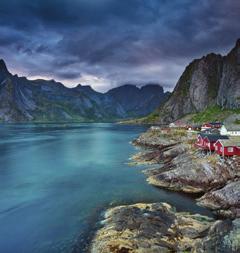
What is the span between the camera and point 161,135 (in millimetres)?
129000

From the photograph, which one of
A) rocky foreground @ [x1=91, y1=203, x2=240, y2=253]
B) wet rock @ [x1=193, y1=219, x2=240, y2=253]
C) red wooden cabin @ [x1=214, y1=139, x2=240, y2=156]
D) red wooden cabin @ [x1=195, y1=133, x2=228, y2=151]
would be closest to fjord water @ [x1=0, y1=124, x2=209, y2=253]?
rocky foreground @ [x1=91, y1=203, x2=240, y2=253]

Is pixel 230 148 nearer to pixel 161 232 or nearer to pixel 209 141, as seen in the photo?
pixel 209 141

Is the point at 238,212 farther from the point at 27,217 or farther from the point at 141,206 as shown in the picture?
the point at 27,217

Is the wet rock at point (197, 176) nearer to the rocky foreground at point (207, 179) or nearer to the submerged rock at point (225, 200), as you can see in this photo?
the rocky foreground at point (207, 179)

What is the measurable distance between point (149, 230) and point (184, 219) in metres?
6.69

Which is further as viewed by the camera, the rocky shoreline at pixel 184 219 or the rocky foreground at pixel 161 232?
the rocky shoreline at pixel 184 219

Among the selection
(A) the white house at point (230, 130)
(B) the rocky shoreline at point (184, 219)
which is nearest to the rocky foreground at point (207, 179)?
(B) the rocky shoreline at point (184, 219)

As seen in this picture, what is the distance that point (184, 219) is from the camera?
1577 inches

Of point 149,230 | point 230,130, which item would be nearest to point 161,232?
point 149,230

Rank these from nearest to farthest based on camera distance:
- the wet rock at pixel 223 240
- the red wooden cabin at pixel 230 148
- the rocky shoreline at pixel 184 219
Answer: the wet rock at pixel 223 240
the rocky shoreline at pixel 184 219
the red wooden cabin at pixel 230 148

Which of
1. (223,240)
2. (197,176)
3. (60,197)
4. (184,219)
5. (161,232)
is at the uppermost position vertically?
(223,240)

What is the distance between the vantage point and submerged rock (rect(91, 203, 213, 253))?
107 feet

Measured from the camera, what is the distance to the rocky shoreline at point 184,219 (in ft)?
103

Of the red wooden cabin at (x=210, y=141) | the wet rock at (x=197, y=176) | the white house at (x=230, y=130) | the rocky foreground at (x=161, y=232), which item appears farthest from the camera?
the white house at (x=230, y=130)
